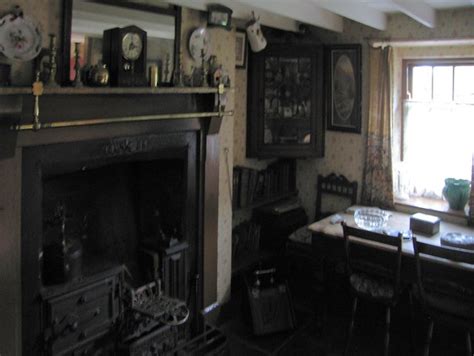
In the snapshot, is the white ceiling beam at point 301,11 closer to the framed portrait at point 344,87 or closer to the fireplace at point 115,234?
A: the framed portrait at point 344,87

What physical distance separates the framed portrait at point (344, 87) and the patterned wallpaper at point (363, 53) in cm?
5

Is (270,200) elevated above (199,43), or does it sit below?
below

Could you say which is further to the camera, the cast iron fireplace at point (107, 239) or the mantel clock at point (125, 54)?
the mantel clock at point (125, 54)

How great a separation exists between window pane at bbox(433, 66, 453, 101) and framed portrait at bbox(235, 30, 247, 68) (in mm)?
1415

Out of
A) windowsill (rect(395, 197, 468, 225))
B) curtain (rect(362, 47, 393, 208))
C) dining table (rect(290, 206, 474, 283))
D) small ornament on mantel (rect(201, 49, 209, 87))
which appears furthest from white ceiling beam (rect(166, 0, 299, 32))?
windowsill (rect(395, 197, 468, 225))

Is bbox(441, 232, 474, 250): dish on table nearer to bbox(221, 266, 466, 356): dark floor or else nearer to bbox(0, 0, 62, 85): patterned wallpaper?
bbox(221, 266, 466, 356): dark floor

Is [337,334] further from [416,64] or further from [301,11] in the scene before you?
[301,11]

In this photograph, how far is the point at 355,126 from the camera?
3826 mm

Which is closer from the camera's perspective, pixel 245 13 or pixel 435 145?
pixel 245 13

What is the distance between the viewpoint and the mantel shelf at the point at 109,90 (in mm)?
1904

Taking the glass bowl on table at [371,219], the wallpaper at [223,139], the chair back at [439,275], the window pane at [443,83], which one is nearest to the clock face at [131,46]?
the wallpaper at [223,139]

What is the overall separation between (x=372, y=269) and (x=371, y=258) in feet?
0.29

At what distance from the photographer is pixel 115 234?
2832mm

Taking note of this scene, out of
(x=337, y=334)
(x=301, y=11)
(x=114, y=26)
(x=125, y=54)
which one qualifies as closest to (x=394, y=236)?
(x=337, y=334)
